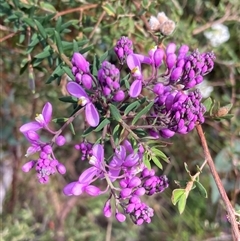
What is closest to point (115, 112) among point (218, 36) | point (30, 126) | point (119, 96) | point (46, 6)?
point (119, 96)

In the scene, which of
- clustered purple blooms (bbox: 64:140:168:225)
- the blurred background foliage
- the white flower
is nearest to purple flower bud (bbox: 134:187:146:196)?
clustered purple blooms (bbox: 64:140:168:225)

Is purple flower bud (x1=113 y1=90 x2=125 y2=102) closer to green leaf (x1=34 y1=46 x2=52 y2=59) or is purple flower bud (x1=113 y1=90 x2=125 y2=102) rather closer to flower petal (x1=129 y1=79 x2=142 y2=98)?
flower petal (x1=129 y1=79 x2=142 y2=98)

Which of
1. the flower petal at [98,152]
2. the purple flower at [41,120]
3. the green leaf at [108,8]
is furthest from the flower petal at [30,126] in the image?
the green leaf at [108,8]

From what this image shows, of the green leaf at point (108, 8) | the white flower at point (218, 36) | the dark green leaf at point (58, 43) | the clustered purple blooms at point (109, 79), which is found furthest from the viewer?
the white flower at point (218, 36)

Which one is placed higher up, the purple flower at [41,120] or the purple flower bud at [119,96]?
the purple flower bud at [119,96]

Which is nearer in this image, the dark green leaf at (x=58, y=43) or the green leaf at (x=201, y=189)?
the green leaf at (x=201, y=189)

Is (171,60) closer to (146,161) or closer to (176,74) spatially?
(176,74)

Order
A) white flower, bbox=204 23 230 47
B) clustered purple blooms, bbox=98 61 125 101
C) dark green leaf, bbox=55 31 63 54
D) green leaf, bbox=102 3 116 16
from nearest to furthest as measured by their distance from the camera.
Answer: clustered purple blooms, bbox=98 61 125 101 → dark green leaf, bbox=55 31 63 54 → green leaf, bbox=102 3 116 16 → white flower, bbox=204 23 230 47

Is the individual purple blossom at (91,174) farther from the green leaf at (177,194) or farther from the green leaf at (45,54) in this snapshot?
the green leaf at (45,54)
